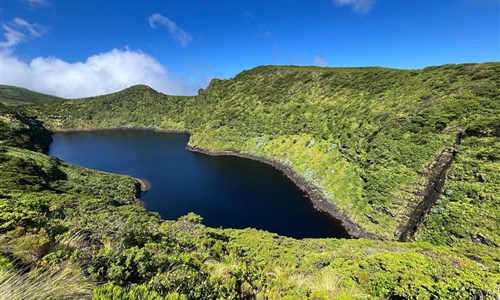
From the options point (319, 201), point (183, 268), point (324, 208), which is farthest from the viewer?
point (319, 201)

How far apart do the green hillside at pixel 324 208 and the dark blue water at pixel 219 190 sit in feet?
17.6

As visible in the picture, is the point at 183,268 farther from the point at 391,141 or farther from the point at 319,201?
the point at 391,141

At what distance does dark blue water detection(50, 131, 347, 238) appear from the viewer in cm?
4891

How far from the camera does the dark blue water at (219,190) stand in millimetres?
48906

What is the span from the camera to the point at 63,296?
19.8 ft

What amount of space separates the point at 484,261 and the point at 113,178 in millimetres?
67792

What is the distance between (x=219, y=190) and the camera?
65500 millimetres

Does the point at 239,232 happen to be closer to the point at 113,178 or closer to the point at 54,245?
the point at 54,245

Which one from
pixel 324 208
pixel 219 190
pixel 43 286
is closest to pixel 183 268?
pixel 43 286

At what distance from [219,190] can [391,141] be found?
3998 centimetres

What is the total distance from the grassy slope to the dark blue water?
6563 millimetres

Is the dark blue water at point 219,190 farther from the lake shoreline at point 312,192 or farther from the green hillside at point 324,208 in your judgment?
the green hillside at point 324,208

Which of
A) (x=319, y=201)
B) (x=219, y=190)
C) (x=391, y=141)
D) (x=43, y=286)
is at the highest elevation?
(x=391, y=141)

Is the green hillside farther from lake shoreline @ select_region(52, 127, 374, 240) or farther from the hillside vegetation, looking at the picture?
lake shoreline @ select_region(52, 127, 374, 240)
